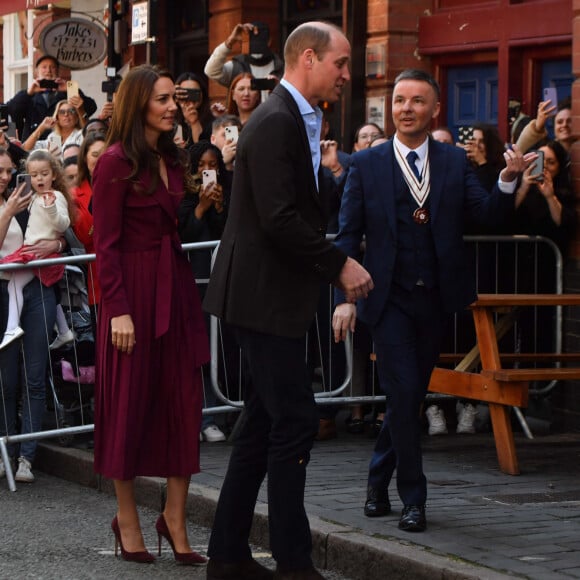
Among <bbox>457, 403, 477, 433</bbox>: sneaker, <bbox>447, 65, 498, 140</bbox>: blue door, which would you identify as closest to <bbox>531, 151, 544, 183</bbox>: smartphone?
<bbox>457, 403, 477, 433</bbox>: sneaker

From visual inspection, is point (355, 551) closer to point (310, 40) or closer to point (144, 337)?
point (144, 337)

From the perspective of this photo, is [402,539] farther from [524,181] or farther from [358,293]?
[524,181]

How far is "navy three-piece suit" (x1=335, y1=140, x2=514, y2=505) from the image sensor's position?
677 centimetres

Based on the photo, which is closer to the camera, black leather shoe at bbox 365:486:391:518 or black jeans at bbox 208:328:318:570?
black jeans at bbox 208:328:318:570

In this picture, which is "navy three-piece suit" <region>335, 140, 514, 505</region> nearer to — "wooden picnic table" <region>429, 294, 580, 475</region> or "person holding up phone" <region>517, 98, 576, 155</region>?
"wooden picnic table" <region>429, 294, 580, 475</region>

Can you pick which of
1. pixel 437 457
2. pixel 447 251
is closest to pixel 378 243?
pixel 447 251

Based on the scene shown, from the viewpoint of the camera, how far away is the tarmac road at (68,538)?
21.4ft

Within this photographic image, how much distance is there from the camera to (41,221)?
9242 mm

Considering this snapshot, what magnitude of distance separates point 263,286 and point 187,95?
641 centimetres

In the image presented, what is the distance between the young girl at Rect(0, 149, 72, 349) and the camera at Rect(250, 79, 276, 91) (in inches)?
71.8

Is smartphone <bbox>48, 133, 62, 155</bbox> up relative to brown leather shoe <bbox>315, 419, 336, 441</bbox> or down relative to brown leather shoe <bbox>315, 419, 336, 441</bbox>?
up

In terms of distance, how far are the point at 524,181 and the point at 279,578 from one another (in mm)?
2293

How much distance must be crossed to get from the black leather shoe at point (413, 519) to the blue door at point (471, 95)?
5.91m

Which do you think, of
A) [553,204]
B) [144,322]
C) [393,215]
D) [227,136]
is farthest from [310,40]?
[227,136]
